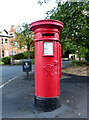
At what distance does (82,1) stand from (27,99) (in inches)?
256

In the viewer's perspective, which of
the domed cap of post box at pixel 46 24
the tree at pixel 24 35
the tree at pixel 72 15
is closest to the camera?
the domed cap of post box at pixel 46 24

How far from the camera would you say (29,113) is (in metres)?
2.70

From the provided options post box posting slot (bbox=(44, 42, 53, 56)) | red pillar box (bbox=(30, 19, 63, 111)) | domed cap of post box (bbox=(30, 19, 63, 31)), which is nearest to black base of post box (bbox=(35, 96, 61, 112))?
red pillar box (bbox=(30, 19, 63, 111))

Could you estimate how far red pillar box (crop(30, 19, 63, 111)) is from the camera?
277cm

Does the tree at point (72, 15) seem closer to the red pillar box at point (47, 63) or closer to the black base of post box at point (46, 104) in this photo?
the red pillar box at point (47, 63)

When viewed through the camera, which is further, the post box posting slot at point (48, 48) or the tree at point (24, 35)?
the tree at point (24, 35)

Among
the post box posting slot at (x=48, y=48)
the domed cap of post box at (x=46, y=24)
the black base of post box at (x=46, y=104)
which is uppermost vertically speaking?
the domed cap of post box at (x=46, y=24)

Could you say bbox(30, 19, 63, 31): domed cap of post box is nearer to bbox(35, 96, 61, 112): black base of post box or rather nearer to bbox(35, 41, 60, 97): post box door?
bbox(35, 41, 60, 97): post box door

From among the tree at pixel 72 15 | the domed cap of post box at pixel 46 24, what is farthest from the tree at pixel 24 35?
the domed cap of post box at pixel 46 24

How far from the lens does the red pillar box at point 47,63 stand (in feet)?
9.09

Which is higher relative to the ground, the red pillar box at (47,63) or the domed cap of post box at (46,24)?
the domed cap of post box at (46,24)

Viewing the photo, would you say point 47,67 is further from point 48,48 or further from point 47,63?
point 48,48

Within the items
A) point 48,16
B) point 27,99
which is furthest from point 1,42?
point 27,99

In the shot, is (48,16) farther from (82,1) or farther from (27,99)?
(27,99)
